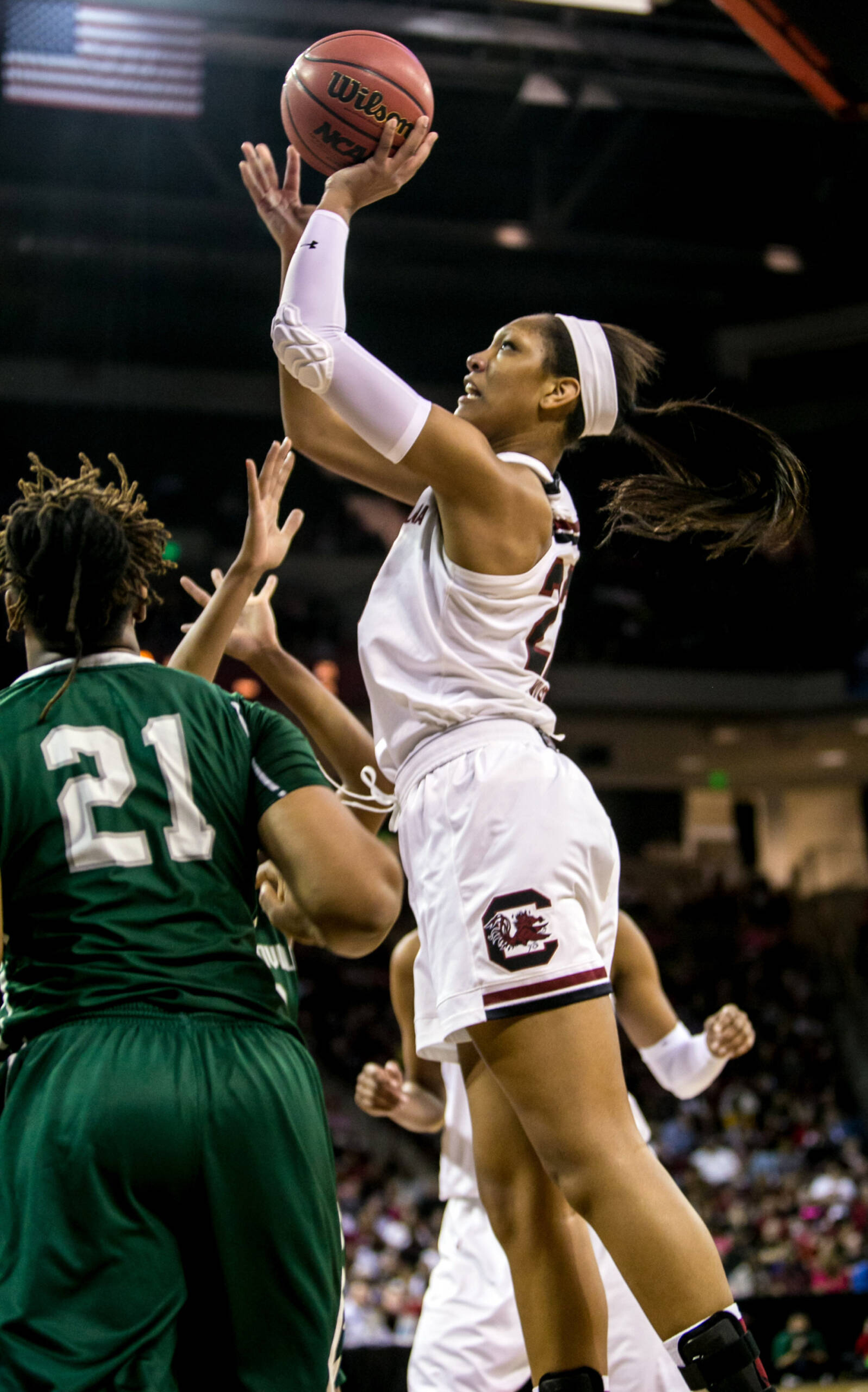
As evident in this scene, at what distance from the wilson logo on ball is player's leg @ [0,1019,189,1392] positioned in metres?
2.01

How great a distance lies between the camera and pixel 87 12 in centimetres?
998

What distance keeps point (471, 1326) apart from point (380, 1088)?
61 centimetres

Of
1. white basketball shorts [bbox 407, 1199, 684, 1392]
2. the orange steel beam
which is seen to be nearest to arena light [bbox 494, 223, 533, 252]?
the orange steel beam

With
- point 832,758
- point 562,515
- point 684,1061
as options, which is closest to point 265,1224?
point 562,515

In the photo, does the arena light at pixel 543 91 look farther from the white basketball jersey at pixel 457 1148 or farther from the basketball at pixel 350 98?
the white basketball jersey at pixel 457 1148

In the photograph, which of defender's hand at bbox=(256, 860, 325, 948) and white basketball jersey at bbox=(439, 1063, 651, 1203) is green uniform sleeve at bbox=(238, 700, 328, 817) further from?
white basketball jersey at bbox=(439, 1063, 651, 1203)

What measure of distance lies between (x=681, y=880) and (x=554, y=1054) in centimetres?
1717

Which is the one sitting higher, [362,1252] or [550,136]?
[550,136]

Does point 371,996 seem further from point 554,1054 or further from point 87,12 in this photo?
point 554,1054

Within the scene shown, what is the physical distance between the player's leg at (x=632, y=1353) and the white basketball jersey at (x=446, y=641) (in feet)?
4.21

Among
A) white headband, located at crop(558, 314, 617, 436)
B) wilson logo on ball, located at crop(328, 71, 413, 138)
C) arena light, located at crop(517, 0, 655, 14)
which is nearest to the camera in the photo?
white headband, located at crop(558, 314, 617, 436)

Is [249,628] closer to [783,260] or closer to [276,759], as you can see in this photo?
[276,759]

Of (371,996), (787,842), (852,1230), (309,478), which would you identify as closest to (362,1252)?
(852,1230)

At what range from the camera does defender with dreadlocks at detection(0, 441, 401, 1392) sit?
1.70m
